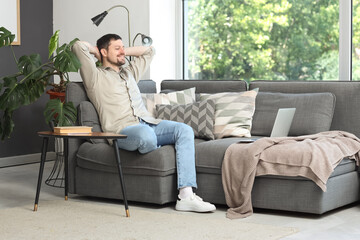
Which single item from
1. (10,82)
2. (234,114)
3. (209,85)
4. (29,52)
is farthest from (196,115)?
(29,52)

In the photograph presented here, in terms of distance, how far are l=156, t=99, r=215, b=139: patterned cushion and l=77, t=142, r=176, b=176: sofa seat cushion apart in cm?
48

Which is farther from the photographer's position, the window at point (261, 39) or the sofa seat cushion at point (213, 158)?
the window at point (261, 39)

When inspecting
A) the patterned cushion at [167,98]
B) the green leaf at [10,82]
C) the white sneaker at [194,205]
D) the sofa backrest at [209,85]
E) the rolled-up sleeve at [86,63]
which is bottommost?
the white sneaker at [194,205]

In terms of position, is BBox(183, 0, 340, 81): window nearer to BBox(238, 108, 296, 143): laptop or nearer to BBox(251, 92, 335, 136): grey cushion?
BBox(251, 92, 335, 136): grey cushion

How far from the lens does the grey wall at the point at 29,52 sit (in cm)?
626

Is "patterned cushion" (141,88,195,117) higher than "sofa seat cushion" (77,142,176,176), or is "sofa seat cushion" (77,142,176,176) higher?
"patterned cushion" (141,88,195,117)

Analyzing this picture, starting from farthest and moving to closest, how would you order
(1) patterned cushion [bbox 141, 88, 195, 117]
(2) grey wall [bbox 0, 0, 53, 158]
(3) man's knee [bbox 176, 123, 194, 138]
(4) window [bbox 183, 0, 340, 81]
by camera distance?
1. (2) grey wall [bbox 0, 0, 53, 158]
2. (4) window [bbox 183, 0, 340, 81]
3. (1) patterned cushion [bbox 141, 88, 195, 117]
4. (3) man's knee [bbox 176, 123, 194, 138]

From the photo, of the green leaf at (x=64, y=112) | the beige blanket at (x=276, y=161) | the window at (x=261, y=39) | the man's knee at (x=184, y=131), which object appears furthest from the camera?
the window at (x=261, y=39)

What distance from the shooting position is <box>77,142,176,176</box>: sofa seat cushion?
13.5 feet

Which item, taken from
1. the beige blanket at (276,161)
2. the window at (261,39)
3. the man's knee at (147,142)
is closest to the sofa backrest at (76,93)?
the man's knee at (147,142)

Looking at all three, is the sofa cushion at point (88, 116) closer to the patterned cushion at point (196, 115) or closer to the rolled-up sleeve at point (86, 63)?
the rolled-up sleeve at point (86, 63)

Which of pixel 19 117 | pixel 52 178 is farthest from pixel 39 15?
pixel 52 178

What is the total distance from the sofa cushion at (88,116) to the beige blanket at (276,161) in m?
0.99

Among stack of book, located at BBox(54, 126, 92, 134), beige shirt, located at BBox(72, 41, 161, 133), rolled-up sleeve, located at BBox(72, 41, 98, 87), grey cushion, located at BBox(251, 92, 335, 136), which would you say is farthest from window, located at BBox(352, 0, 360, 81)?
stack of book, located at BBox(54, 126, 92, 134)
